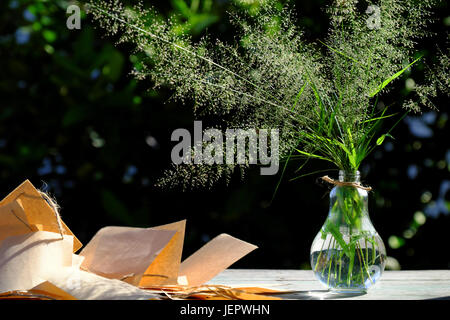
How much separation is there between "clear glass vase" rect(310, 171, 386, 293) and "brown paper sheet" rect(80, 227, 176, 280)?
8.0 inches

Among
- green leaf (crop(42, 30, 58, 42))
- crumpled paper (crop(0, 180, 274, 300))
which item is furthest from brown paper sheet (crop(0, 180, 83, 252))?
green leaf (crop(42, 30, 58, 42))

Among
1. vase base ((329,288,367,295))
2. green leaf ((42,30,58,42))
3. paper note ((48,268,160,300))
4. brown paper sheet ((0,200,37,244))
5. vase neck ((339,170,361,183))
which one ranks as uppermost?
green leaf ((42,30,58,42))

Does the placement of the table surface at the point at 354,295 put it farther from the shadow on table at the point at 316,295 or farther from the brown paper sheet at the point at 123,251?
the brown paper sheet at the point at 123,251

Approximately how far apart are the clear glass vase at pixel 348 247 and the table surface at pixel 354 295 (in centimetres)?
2

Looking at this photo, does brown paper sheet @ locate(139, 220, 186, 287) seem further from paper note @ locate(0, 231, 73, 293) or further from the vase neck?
the vase neck

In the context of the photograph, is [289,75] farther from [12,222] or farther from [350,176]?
[12,222]

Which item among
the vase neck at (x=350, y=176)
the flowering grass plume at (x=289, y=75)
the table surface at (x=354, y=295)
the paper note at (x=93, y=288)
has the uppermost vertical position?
the flowering grass plume at (x=289, y=75)

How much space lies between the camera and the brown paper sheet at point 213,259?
684 millimetres

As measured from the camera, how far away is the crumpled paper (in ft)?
1.79

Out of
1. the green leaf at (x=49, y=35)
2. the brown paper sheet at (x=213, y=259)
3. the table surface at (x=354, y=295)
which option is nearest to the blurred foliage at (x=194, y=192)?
the green leaf at (x=49, y=35)

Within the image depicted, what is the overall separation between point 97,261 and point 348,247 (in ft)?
1.07

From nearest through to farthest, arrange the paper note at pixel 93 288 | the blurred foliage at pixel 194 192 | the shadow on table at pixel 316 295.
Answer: the paper note at pixel 93 288 → the shadow on table at pixel 316 295 → the blurred foliage at pixel 194 192

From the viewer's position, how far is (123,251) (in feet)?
2.16

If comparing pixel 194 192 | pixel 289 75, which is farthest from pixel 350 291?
pixel 194 192
